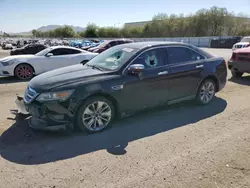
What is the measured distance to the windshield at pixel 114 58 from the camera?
461 centimetres

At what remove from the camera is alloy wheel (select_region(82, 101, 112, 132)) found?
13.4 feet

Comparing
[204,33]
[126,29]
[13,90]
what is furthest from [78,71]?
[126,29]

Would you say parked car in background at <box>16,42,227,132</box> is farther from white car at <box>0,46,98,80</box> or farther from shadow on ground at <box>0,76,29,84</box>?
shadow on ground at <box>0,76,29,84</box>

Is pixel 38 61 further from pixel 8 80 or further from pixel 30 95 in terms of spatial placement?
pixel 30 95

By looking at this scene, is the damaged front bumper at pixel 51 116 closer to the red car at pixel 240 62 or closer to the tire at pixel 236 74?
the red car at pixel 240 62

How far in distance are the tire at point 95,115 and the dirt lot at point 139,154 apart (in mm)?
194

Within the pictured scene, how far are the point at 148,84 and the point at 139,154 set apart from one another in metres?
1.62

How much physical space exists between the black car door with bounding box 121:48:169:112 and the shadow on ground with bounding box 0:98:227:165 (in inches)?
14.8

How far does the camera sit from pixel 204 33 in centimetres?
5803

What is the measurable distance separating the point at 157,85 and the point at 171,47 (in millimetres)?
1006

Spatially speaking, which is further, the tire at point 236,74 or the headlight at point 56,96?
the tire at point 236,74

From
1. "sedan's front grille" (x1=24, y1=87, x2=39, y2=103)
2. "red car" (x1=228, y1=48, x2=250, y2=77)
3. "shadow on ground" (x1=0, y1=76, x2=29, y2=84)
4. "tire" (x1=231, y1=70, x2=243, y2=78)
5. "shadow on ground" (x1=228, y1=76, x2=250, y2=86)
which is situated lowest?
"shadow on ground" (x1=0, y1=76, x2=29, y2=84)

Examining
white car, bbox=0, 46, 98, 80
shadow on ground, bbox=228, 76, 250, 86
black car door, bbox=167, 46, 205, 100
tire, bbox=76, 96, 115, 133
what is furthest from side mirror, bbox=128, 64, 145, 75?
shadow on ground, bbox=228, 76, 250, 86

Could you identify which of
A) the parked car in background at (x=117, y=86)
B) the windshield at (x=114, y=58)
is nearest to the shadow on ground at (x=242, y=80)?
the parked car in background at (x=117, y=86)
